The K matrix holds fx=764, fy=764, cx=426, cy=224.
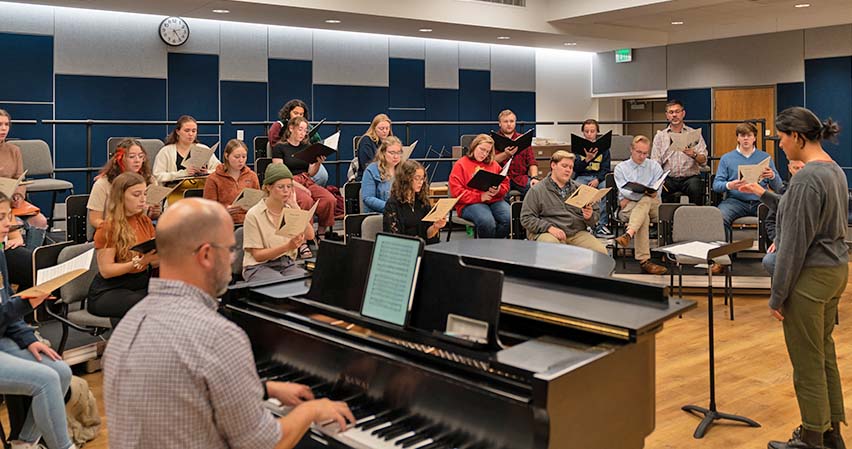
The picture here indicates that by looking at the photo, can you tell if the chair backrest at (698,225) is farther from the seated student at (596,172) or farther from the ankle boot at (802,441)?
the ankle boot at (802,441)

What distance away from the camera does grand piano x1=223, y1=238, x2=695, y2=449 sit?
78.3 inches

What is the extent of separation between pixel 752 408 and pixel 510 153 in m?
3.89

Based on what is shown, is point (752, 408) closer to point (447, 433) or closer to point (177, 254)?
point (447, 433)

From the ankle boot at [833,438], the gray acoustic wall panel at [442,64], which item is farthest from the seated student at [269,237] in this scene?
the gray acoustic wall panel at [442,64]

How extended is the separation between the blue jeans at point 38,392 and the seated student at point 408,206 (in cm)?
269

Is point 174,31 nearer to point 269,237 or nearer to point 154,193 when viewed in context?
point 154,193

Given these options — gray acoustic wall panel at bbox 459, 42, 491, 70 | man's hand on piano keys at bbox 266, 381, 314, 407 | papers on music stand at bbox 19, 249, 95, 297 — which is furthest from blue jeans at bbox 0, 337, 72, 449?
gray acoustic wall panel at bbox 459, 42, 491, 70

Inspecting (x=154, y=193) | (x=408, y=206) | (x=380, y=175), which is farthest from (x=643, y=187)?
(x=154, y=193)

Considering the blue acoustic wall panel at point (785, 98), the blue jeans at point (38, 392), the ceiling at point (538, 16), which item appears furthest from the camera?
the blue acoustic wall panel at point (785, 98)

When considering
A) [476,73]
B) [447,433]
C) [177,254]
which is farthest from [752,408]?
[476,73]

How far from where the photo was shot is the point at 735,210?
709 cm

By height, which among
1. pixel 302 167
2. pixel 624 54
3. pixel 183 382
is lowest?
pixel 183 382

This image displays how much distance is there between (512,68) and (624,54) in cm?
204

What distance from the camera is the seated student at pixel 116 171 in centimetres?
518
